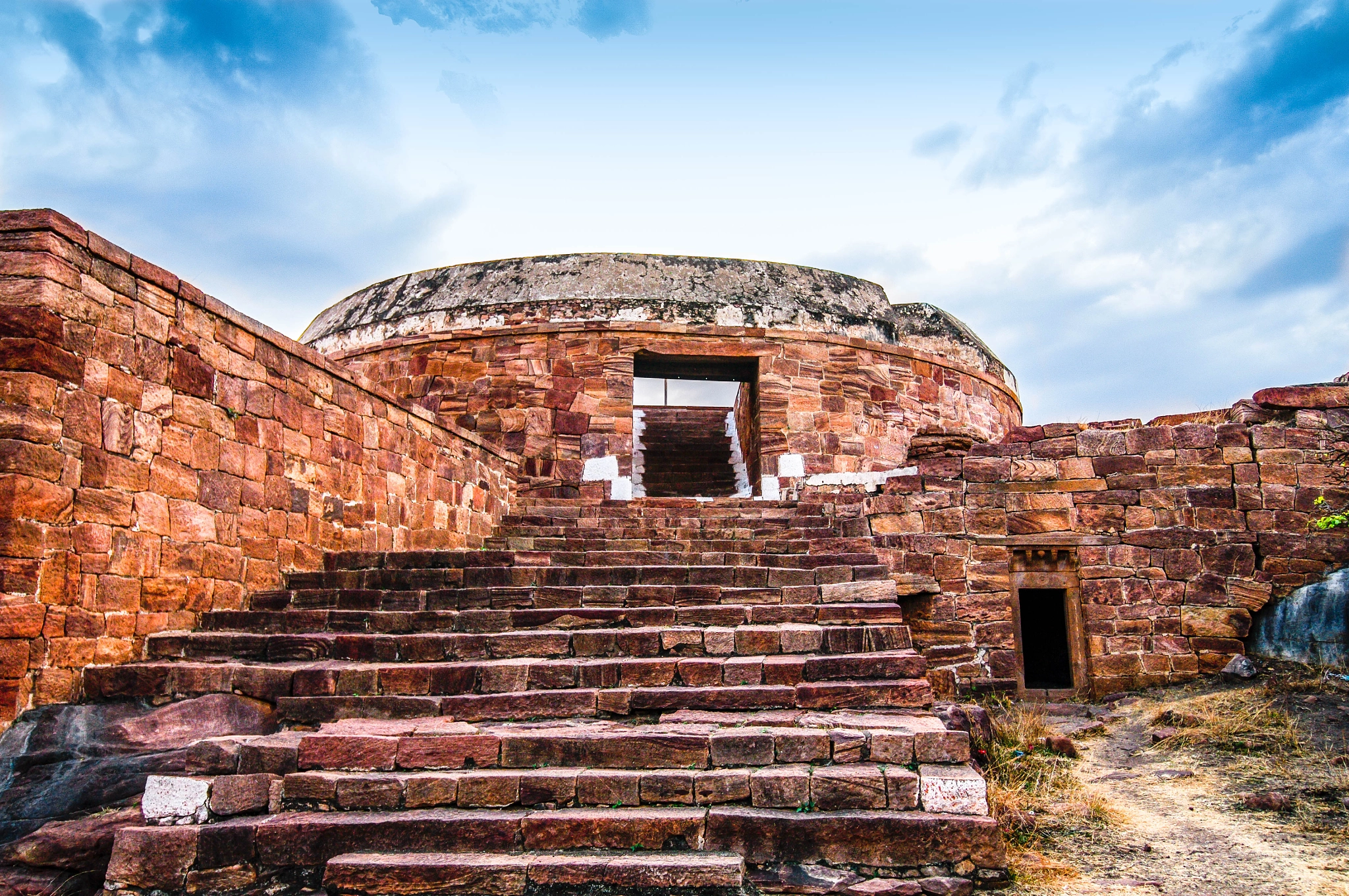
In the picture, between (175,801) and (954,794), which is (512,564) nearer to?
(175,801)

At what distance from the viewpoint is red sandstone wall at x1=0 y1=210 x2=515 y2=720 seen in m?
4.18

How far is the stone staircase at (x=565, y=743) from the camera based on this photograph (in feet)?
12.0

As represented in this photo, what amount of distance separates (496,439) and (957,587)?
5.66 meters

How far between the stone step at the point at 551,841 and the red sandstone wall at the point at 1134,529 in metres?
4.28

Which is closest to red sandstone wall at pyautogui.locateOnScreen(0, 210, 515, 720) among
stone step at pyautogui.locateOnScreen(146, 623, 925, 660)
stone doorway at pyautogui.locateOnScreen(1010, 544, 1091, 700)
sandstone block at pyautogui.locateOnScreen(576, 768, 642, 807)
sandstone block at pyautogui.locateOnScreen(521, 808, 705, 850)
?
stone step at pyautogui.locateOnScreen(146, 623, 925, 660)

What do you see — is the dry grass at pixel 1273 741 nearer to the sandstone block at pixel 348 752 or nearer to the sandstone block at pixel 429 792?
the sandstone block at pixel 429 792

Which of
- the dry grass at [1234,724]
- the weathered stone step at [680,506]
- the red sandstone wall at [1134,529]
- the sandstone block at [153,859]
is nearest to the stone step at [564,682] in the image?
the sandstone block at [153,859]

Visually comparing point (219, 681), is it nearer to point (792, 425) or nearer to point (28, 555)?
point (28, 555)

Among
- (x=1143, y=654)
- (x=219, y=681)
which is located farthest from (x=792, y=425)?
(x=219, y=681)

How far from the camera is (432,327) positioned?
36.8 ft

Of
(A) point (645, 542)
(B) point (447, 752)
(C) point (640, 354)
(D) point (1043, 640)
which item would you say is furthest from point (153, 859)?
(D) point (1043, 640)

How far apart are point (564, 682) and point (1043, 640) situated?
8.37 m

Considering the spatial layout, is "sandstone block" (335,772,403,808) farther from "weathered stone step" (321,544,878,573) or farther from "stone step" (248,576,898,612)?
"weathered stone step" (321,544,878,573)

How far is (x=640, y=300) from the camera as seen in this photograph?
1094 cm
